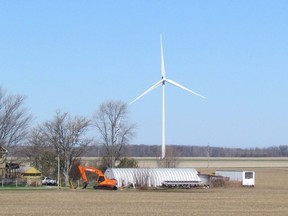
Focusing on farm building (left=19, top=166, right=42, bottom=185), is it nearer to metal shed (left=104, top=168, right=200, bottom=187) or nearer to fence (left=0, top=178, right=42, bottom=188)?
fence (left=0, top=178, right=42, bottom=188)

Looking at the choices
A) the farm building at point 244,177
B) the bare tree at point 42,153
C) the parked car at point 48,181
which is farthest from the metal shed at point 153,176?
the bare tree at point 42,153

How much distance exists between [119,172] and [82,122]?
96.3 ft

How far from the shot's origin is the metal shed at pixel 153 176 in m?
80.5

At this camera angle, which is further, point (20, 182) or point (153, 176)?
point (20, 182)

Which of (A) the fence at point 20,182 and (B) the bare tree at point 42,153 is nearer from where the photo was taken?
(A) the fence at point 20,182

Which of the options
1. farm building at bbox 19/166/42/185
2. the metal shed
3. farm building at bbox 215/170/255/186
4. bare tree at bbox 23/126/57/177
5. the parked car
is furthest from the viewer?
bare tree at bbox 23/126/57/177

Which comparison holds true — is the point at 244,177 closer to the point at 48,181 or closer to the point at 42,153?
the point at 48,181

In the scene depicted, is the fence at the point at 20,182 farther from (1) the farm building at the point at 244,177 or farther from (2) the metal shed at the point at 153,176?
(1) the farm building at the point at 244,177

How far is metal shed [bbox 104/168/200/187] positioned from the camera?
264 feet

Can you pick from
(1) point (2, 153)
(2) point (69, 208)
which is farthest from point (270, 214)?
→ (1) point (2, 153)

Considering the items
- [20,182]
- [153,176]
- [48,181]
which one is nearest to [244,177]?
[153,176]

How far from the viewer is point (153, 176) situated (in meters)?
81.3

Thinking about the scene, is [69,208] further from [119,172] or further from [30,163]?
[30,163]

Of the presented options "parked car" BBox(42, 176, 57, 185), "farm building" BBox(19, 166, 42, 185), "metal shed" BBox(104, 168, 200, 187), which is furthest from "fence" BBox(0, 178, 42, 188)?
"metal shed" BBox(104, 168, 200, 187)
